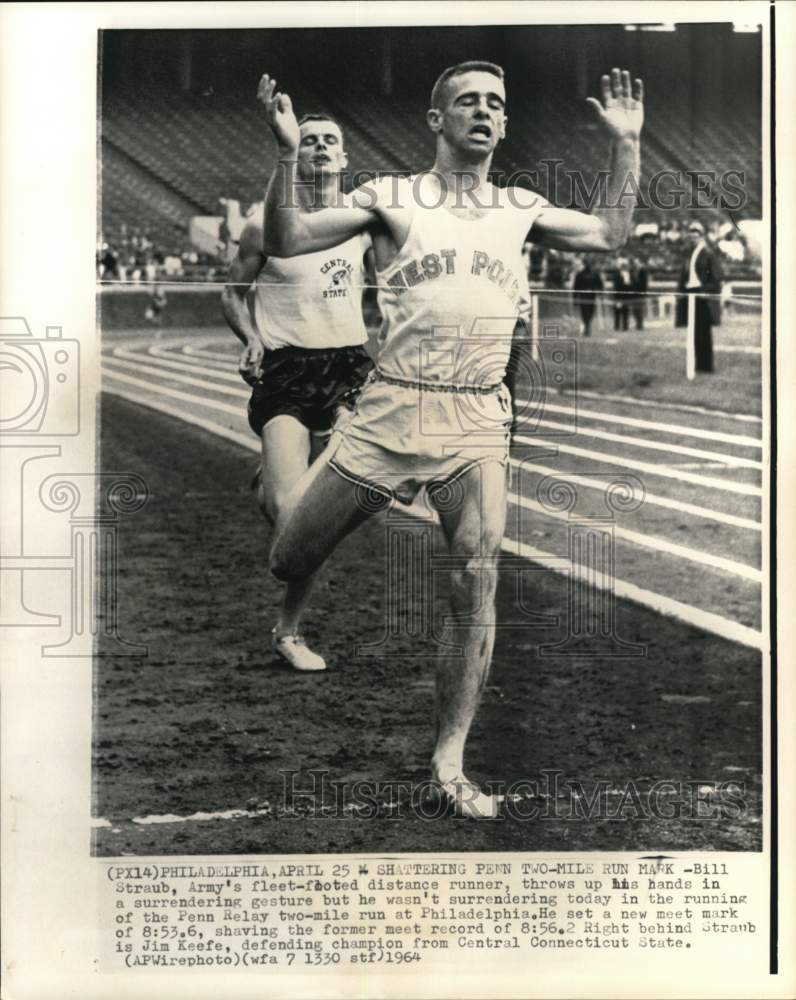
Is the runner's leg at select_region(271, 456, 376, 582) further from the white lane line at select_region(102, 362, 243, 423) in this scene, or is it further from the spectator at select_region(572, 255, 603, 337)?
the spectator at select_region(572, 255, 603, 337)

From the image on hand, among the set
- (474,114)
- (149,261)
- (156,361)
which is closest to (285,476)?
(156,361)

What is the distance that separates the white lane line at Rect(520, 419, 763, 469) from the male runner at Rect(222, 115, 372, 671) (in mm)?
628

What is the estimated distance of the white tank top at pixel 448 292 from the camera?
4301 millimetres

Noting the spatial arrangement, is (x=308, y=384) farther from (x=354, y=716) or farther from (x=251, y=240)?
(x=354, y=716)

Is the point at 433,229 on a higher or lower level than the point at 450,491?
higher

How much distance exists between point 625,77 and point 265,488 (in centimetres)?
147

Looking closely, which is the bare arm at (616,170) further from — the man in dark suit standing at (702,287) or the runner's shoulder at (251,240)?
the runner's shoulder at (251,240)

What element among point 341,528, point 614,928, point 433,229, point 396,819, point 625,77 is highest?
point 625,77

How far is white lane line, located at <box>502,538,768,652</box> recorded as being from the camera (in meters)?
4.46

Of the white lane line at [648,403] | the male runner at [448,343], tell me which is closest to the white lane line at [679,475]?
the white lane line at [648,403]

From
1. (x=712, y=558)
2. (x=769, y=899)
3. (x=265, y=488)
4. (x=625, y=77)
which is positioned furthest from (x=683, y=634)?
(x=625, y=77)

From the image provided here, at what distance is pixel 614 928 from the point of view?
437cm

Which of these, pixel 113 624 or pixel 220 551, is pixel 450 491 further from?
pixel 113 624

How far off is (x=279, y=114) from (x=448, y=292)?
64cm
